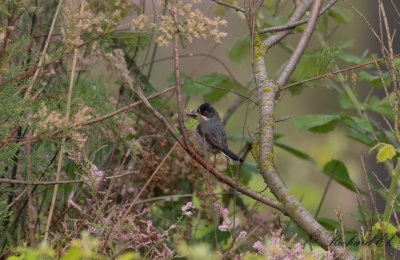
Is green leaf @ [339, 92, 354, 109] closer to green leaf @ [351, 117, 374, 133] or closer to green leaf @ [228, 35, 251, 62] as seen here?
green leaf @ [351, 117, 374, 133]

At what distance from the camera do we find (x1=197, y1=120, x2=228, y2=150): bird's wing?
320cm

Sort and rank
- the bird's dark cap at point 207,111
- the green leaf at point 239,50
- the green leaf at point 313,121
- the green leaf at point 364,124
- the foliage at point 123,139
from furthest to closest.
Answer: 1. the green leaf at point 239,50
2. the bird's dark cap at point 207,111
3. the green leaf at point 313,121
4. the green leaf at point 364,124
5. the foliage at point 123,139

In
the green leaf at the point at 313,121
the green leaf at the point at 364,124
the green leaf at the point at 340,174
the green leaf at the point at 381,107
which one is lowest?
the green leaf at the point at 340,174

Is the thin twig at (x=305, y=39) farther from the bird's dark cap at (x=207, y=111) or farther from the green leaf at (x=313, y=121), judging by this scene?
the bird's dark cap at (x=207, y=111)

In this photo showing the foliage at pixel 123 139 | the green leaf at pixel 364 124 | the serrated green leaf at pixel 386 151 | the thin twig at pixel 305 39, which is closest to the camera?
the foliage at pixel 123 139

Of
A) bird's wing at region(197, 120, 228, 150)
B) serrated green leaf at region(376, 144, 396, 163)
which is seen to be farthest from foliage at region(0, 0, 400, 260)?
bird's wing at region(197, 120, 228, 150)

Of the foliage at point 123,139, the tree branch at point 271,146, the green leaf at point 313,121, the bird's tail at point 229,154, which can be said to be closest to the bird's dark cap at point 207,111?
the foliage at point 123,139

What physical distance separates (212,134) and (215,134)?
19 millimetres

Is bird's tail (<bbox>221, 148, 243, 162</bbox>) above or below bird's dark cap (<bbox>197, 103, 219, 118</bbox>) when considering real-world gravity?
below

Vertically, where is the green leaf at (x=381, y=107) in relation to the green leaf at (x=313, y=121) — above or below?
above

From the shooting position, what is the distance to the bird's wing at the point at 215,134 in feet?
10.5

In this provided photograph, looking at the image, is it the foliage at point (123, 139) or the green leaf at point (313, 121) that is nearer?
the foliage at point (123, 139)

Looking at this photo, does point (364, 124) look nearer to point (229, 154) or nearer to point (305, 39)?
point (229, 154)

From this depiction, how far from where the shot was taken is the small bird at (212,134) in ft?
10.4
